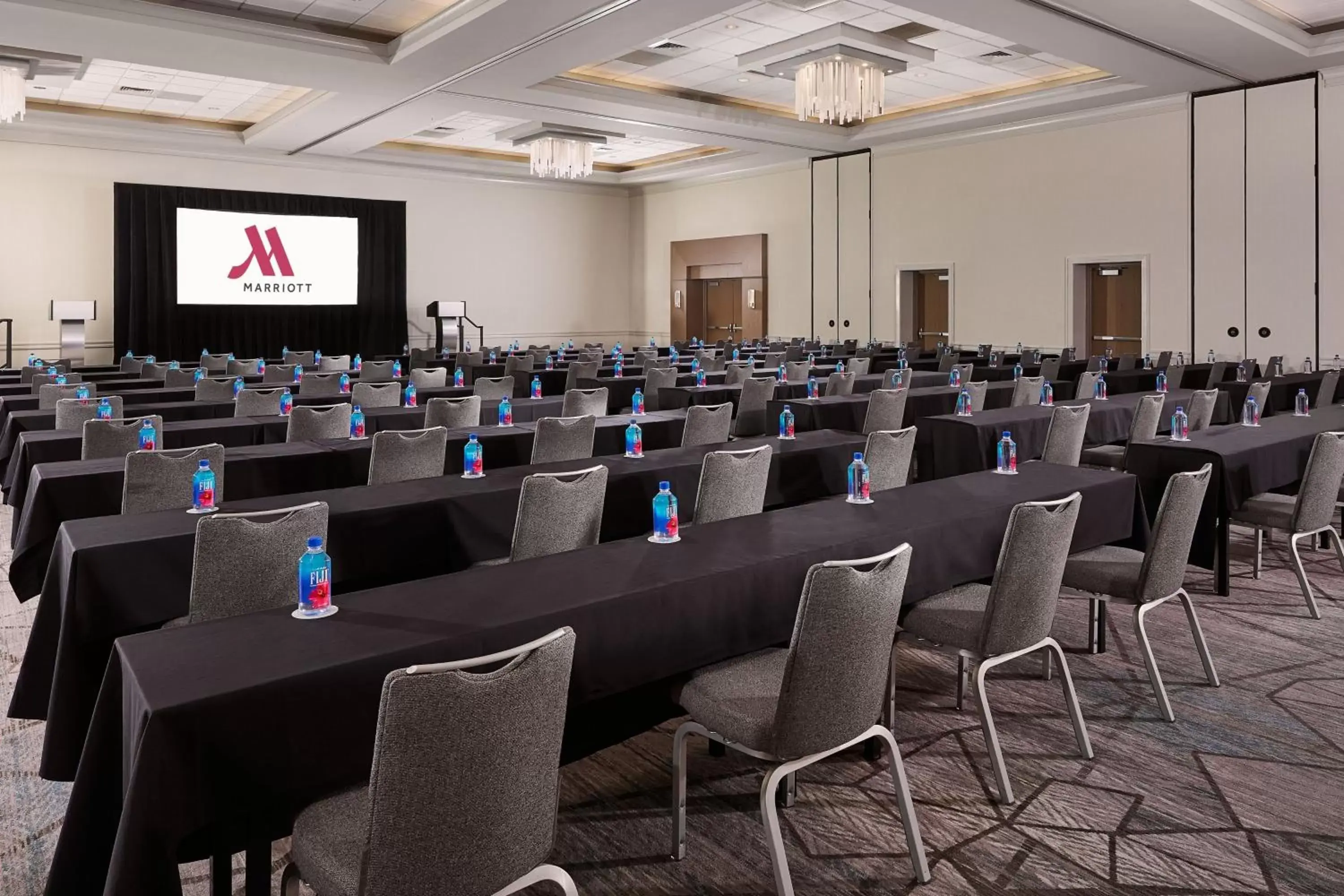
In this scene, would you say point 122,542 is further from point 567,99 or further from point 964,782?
point 567,99

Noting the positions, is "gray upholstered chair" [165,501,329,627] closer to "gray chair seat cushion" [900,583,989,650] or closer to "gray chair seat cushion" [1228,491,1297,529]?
"gray chair seat cushion" [900,583,989,650]

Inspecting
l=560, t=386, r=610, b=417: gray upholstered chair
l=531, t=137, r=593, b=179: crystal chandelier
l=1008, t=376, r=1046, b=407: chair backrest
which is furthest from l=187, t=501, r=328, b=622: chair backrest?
l=531, t=137, r=593, b=179: crystal chandelier

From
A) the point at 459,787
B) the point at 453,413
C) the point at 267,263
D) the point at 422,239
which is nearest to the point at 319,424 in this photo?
the point at 453,413

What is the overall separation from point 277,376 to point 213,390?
7.06ft

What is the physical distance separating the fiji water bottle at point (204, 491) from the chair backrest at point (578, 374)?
649 centimetres

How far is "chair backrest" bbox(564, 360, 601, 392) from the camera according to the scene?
34.0ft

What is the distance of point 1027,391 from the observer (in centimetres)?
826

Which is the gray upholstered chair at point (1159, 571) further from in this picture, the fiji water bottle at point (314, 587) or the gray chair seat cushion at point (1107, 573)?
the fiji water bottle at point (314, 587)

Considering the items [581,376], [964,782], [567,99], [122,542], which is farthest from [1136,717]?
[567,99]

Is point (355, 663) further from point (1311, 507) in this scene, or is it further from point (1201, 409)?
point (1201, 409)

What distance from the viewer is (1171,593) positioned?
3791mm

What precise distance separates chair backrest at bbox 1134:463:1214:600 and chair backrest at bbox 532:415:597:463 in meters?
2.95

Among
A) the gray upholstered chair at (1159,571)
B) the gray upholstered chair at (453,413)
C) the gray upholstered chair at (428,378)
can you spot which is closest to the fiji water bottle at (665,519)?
the gray upholstered chair at (1159,571)

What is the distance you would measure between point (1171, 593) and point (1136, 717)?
1.53 ft
